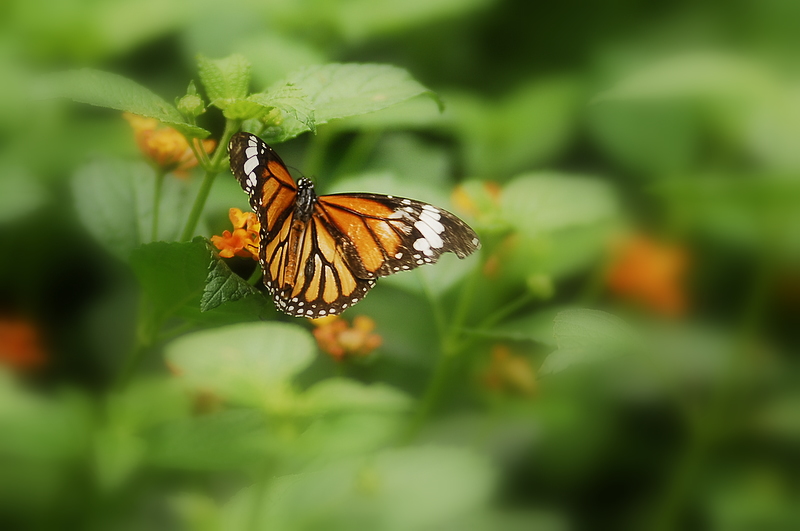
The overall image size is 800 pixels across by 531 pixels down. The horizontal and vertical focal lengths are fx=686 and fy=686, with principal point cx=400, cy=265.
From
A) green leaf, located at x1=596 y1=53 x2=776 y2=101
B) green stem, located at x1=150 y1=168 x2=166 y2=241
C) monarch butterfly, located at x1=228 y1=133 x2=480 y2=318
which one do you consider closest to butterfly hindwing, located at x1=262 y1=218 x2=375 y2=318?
monarch butterfly, located at x1=228 y1=133 x2=480 y2=318

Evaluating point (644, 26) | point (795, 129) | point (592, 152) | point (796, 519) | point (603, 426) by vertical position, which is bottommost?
point (796, 519)

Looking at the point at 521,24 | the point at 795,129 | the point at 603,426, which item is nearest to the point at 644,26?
the point at 521,24

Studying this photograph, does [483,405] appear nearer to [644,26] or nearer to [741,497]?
[741,497]

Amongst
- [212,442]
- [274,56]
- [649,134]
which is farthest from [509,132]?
[212,442]

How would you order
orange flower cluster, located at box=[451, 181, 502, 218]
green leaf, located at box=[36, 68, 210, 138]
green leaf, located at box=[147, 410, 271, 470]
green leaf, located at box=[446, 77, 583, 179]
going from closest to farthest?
green leaf, located at box=[36, 68, 210, 138], green leaf, located at box=[147, 410, 271, 470], orange flower cluster, located at box=[451, 181, 502, 218], green leaf, located at box=[446, 77, 583, 179]

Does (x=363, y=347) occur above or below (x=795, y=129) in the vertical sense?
below

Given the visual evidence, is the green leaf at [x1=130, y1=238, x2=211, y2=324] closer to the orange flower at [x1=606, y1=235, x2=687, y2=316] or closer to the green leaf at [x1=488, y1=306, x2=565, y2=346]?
the green leaf at [x1=488, y1=306, x2=565, y2=346]
